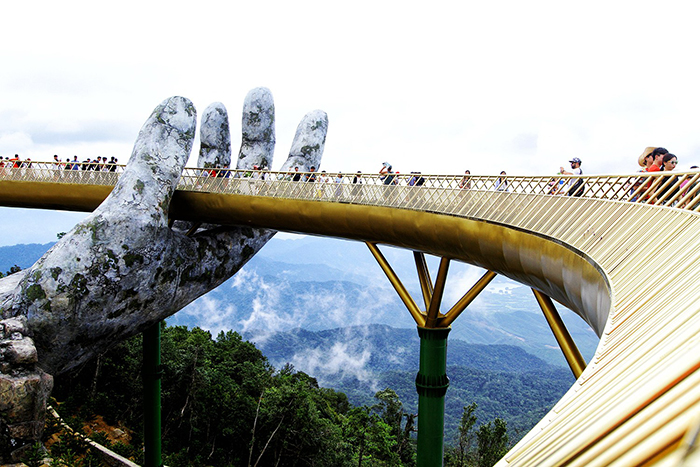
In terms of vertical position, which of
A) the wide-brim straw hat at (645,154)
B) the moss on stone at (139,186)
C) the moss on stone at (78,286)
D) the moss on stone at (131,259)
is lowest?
the moss on stone at (78,286)

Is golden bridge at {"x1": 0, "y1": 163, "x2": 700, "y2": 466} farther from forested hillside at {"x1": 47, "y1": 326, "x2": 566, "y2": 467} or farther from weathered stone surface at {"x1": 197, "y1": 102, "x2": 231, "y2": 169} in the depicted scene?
forested hillside at {"x1": 47, "y1": 326, "x2": 566, "y2": 467}

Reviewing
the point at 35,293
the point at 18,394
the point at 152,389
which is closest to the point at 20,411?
the point at 18,394

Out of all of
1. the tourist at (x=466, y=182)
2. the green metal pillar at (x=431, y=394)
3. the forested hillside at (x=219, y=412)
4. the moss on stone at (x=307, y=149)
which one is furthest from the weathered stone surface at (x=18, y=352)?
the forested hillside at (x=219, y=412)

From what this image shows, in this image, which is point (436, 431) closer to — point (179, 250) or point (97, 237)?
point (179, 250)

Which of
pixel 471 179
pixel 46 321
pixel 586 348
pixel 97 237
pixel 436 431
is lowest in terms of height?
pixel 436 431

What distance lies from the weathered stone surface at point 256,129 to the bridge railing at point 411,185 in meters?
1.47

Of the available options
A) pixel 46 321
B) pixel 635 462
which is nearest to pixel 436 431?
pixel 46 321

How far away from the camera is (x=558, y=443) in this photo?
156cm

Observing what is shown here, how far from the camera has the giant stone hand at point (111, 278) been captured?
29.8 ft

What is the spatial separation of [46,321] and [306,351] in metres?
142

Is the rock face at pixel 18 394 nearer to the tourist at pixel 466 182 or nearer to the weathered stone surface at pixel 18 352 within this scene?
the weathered stone surface at pixel 18 352

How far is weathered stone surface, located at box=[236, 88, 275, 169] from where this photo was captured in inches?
614

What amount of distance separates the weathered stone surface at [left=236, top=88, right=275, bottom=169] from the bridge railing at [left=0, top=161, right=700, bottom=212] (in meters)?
1.47

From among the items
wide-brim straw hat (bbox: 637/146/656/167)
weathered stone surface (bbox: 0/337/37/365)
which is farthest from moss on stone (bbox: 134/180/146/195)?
wide-brim straw hat (bbox: 637/146/656/167)
